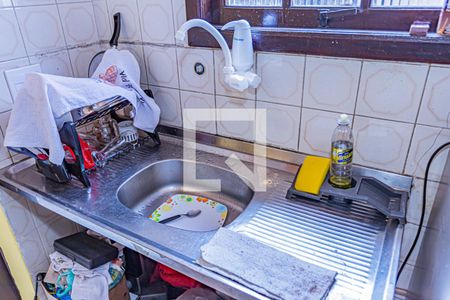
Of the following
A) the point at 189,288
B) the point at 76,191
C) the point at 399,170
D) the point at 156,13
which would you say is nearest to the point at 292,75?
A: the point at 399,170

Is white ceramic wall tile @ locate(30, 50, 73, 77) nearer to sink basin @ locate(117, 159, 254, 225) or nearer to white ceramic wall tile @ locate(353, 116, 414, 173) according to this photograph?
sink basin @ locate(117, 159, 254, 225)

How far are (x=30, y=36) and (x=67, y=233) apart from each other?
30.3 inches

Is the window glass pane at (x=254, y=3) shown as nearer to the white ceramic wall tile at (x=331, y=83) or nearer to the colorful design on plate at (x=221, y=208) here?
the white ceramic wall tile at (x=331, y=83)

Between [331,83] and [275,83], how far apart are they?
0.17m

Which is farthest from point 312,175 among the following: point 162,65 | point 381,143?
point 162,65

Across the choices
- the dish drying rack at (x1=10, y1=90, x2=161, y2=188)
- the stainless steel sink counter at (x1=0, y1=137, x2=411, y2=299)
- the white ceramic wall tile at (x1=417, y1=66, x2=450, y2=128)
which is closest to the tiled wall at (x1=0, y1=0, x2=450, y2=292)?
the white ceramic wall tile at (x1=417, y1=66, x2=450, y2=128)

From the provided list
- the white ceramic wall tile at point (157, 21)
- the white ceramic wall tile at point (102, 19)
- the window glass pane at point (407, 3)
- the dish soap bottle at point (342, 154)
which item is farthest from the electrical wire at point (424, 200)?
the white ceramic wall tile at point (102, 19)

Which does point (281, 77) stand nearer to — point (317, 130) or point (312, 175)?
point (317, 130)

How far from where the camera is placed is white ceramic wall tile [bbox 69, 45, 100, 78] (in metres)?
1.25

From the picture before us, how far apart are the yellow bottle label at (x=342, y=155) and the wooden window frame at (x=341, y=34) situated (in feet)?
0.80

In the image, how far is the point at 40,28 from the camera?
1.11 meters

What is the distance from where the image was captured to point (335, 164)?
0.90m

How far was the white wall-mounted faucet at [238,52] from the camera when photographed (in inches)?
35.6

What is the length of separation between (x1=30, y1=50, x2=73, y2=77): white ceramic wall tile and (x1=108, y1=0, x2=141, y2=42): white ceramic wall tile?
0.22m
